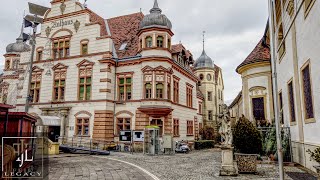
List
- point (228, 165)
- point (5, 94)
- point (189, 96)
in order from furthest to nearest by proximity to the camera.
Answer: point (5, 94) → point (189, 96) → point (228, 165)

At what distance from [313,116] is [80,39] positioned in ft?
75.1

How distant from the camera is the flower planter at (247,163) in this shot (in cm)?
1103

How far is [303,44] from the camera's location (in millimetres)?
11844

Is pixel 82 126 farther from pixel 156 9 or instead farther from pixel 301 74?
pixel 301 74

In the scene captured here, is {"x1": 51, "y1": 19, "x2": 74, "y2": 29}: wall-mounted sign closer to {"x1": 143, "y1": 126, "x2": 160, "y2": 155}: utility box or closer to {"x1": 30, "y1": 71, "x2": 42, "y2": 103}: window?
{"x1": 30, "y1": 71, "x2": 42, "y2": 103}: window

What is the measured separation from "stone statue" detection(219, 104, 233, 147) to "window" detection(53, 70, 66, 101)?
2048 centimetres

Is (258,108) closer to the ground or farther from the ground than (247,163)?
farther from the ground

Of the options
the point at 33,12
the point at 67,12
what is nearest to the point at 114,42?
the point at 67,12

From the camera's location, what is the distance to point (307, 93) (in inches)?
456

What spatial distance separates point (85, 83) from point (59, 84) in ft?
11.2

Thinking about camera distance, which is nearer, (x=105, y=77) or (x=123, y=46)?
(x=105, y=77)

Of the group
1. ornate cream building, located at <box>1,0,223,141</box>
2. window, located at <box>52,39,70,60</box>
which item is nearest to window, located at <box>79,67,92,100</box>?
ornate cream building, located at <box>1,0,223,141</box>

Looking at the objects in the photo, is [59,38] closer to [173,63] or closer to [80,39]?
[80,39]

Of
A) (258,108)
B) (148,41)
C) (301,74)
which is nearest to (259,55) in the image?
(258,108)
